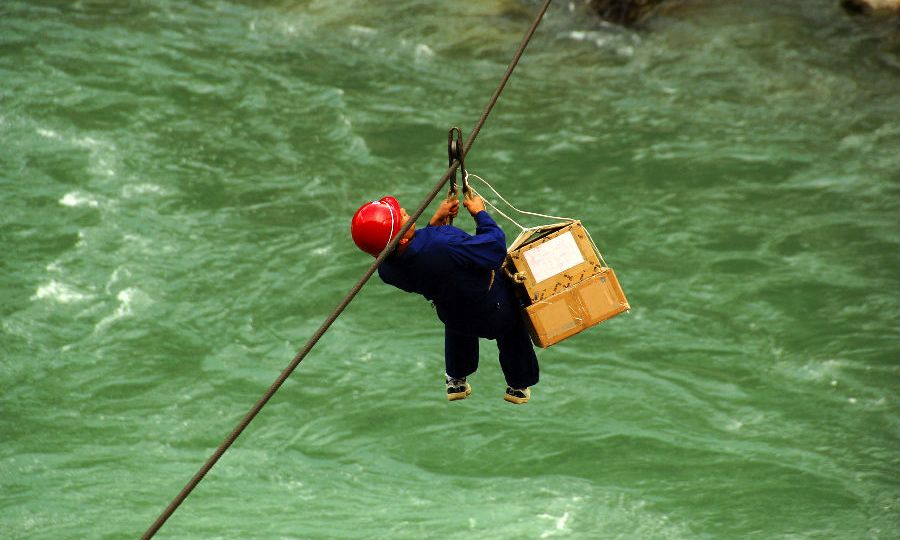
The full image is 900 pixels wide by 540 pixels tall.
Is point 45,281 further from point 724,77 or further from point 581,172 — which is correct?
point 724,77

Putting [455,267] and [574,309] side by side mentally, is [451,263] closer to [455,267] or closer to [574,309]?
[455,267]

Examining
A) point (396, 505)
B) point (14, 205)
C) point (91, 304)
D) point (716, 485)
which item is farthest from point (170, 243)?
point (716, 485)

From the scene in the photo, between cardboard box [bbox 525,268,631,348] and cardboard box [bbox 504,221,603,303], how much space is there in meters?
0.04

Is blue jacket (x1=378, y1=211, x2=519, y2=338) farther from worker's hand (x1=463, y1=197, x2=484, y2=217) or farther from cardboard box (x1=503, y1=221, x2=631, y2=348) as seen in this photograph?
cardboard box (x1=503, y1=221, x2=631, y2=348)

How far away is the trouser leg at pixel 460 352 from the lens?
198 inches

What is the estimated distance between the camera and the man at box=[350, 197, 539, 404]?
4285mm

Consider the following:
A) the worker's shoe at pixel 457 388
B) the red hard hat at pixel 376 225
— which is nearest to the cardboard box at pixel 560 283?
the worker's shoe at pixel 457 388

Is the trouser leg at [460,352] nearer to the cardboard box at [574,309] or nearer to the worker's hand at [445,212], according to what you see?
the cardboard box at [574,309]

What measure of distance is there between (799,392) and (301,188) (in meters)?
5.66

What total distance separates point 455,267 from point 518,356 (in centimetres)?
80

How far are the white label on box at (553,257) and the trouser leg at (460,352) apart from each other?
1.49ft

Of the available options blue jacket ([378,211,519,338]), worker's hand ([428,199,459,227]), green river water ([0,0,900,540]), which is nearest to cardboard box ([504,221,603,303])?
blue jacket ([378,211,519,338])

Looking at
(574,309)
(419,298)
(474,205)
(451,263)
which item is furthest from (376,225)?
(419,298)

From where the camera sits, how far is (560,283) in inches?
189
